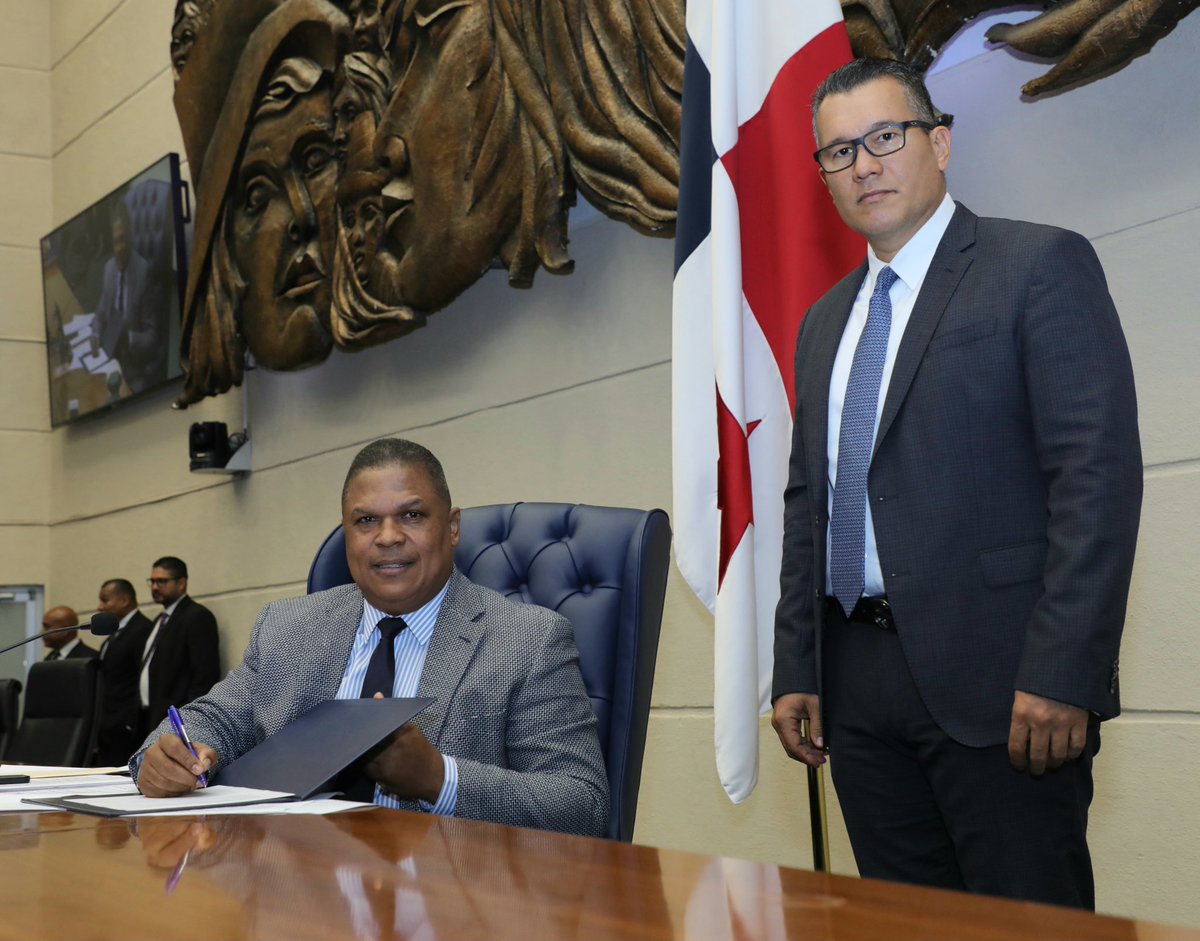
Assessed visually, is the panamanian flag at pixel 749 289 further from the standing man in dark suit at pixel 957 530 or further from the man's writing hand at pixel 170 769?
the man's writing hand at pixel 170 769

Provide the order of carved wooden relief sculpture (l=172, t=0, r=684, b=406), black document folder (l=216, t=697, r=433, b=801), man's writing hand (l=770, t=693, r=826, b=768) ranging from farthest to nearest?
carved wooden relief sculpture (l=172, t=0, r=684, b=406), man's writing hand (l=770, t=693, r=826, b=768), black document folder (l=216, t=697, r=433, b=801)

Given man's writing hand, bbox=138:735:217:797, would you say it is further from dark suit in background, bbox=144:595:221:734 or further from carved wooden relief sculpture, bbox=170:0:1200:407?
dark suit in background, bbox=144:595:221:734

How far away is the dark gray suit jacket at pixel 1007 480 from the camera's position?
159cm

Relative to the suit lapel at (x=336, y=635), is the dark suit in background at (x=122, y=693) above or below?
below

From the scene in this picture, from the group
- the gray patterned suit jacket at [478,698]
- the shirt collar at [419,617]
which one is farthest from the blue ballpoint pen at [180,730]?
the shirt collar at [419,617]

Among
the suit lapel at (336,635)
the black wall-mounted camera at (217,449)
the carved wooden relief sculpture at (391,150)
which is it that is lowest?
the suit lapel at (336,635)

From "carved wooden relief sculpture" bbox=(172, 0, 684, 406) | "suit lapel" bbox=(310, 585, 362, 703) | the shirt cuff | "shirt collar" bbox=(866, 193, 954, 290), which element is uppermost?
"carved wooden relief sculpture" bbox=(172, 0, 684, 406)

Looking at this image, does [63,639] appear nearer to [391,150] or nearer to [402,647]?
[391,150]

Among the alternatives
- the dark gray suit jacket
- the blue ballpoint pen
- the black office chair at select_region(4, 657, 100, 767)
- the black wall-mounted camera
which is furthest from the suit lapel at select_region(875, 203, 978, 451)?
the black wall-mounted camera

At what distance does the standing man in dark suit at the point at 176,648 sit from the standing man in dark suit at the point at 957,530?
441 cm

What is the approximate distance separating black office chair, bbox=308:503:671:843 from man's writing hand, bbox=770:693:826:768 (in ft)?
0.68

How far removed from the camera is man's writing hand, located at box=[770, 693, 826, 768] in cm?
191

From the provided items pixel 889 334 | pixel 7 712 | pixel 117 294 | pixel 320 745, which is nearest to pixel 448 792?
pixel 320 745

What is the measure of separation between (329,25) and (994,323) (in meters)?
3.47
